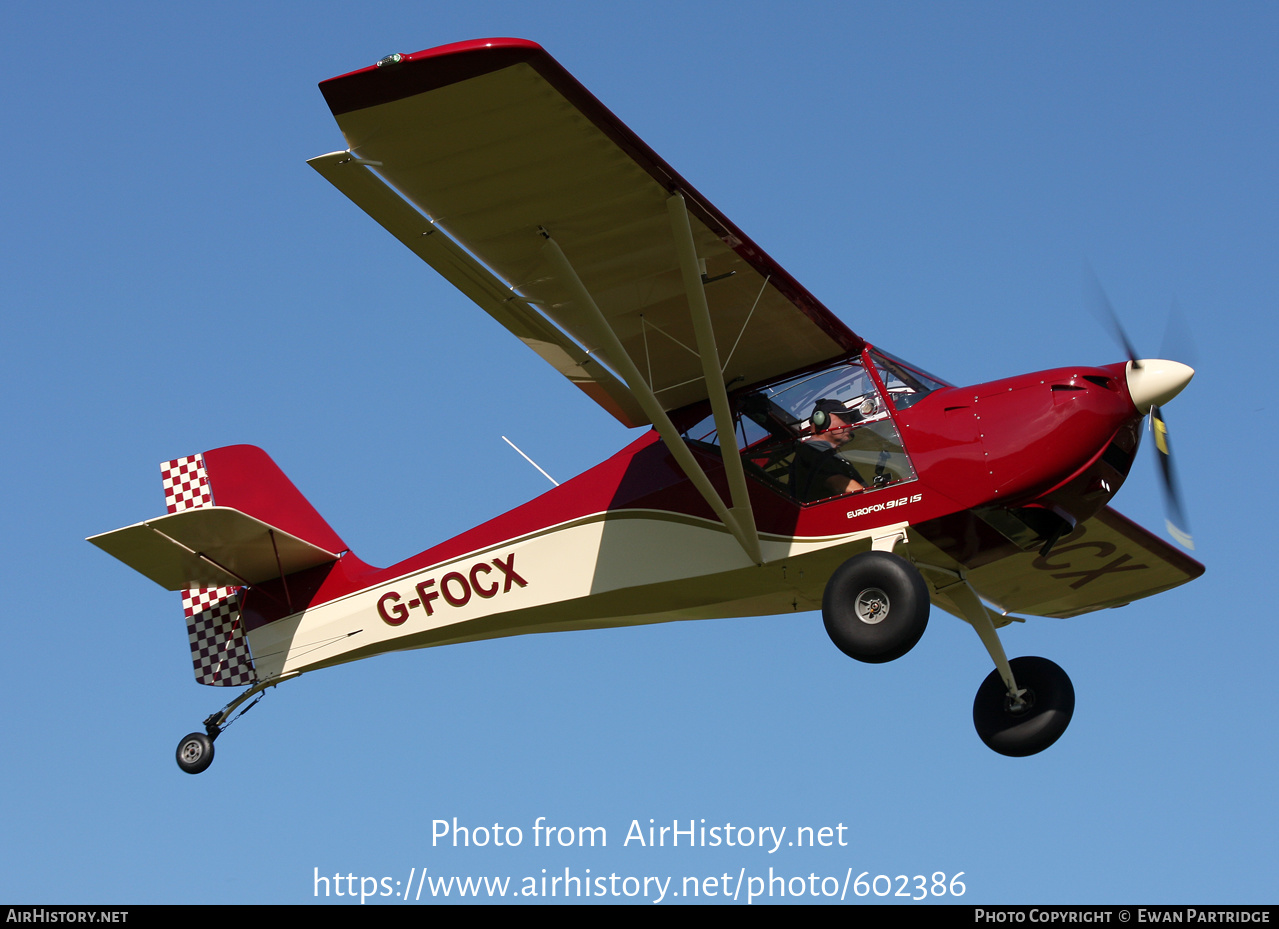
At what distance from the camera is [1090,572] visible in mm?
10344

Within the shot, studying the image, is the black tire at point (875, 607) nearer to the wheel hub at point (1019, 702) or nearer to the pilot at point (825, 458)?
the pilot at point (825, 458)

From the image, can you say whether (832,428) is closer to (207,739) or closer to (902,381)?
(902,381)

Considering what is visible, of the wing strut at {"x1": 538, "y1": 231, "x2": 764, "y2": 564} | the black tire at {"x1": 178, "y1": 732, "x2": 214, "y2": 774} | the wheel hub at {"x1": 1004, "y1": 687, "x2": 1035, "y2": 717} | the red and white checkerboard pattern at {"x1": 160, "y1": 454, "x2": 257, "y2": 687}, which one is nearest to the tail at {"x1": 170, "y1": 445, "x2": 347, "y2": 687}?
the red and white checkerboard pattern at {"x1": 160, "y1": 454, "x2": 257, "y2": 687}

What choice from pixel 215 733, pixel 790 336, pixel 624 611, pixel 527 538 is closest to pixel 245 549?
pixel 215 733

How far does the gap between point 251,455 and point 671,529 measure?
158 inches

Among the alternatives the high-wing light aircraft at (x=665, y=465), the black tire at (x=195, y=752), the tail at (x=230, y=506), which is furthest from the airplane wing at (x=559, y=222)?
the black tire at (x=195, y=752)

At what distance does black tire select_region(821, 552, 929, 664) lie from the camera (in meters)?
7.66

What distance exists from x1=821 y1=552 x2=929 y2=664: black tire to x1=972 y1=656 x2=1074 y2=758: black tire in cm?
214

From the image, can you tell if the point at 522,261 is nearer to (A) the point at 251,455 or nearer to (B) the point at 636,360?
(B) the point at 636,360

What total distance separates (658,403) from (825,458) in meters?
1.14

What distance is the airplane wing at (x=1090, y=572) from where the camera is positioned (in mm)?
9875

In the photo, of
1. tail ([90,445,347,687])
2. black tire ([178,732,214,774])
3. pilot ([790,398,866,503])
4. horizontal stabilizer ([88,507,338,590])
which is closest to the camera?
pilot ([790,398,866,503])

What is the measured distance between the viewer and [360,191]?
294 inches

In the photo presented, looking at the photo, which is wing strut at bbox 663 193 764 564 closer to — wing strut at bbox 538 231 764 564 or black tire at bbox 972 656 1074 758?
wing strut at bbox 538 231 764 564
